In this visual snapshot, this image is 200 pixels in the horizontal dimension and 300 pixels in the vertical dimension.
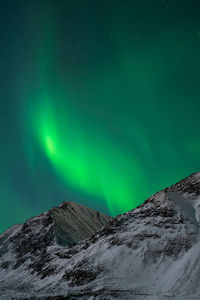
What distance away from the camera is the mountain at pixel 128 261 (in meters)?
20.0

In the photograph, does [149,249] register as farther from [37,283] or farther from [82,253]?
[37,283]

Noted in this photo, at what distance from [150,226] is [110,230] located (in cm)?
712

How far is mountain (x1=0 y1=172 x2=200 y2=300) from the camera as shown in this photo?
20.0 metres

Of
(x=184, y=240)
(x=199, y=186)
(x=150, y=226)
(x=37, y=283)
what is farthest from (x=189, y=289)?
(x=199, y=186)

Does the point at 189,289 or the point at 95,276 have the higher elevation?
the point at 95,276

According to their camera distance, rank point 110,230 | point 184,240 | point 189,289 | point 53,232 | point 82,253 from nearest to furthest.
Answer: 1. point 189,289
2. point 184,240
3. point 82,253
4. point 110,230
5. point 53,232

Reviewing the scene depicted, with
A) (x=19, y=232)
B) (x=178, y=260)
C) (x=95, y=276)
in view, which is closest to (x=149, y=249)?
(x=178, y=260)

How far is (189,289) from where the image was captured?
18.1m

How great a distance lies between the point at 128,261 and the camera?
995 inches

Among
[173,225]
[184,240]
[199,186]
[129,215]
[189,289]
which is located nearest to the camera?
[189,289]

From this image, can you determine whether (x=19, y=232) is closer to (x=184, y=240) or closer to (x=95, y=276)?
(x=95, y=276)

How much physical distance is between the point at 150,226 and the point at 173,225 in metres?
3.26

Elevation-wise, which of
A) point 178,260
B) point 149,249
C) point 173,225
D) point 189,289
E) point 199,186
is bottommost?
point 189,289

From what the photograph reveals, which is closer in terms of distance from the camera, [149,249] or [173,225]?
[149,249]
